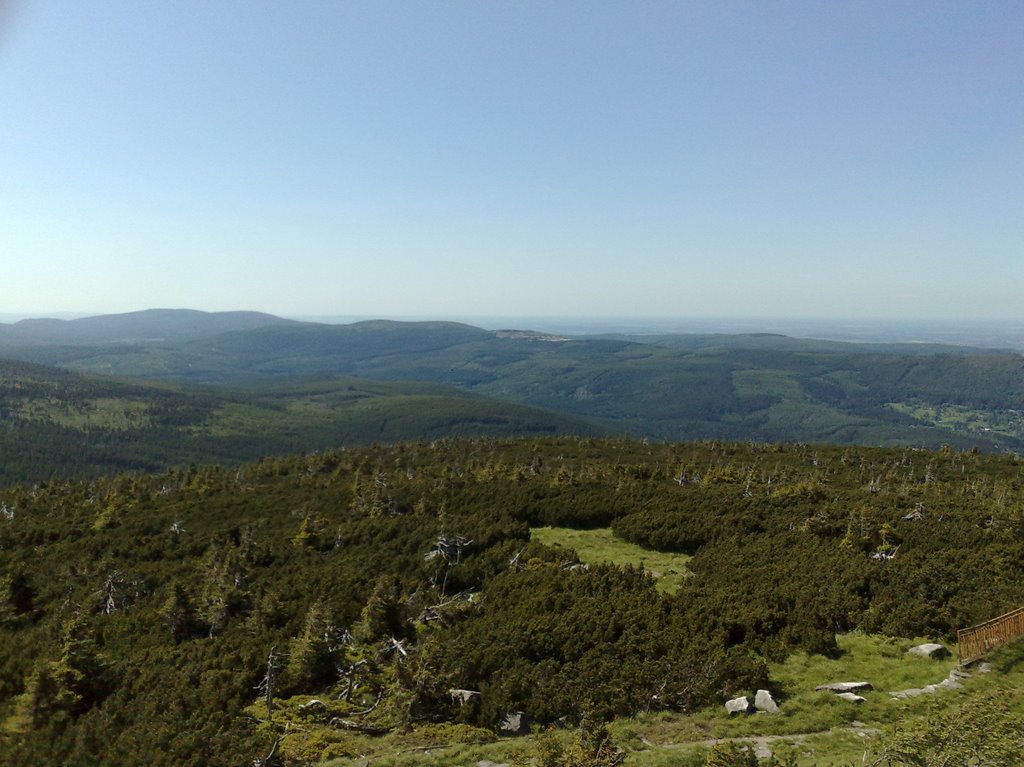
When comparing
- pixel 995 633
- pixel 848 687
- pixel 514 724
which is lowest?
pixel 514 724

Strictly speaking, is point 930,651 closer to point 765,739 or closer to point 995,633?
point 995,633

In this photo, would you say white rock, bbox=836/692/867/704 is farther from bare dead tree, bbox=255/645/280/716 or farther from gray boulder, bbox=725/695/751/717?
bare dead tree, bbox=255/645/280/716

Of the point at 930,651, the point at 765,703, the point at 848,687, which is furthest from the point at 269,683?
the point at 930,651

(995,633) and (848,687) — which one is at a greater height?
(995,633)

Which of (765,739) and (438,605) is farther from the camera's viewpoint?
(438,605)

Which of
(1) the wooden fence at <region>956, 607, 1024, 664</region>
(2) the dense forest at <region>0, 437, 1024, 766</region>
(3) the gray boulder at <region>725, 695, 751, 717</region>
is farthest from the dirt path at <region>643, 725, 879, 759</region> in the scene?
(1) the wooden fence at <region>956, 607, 1024, 664</region>
